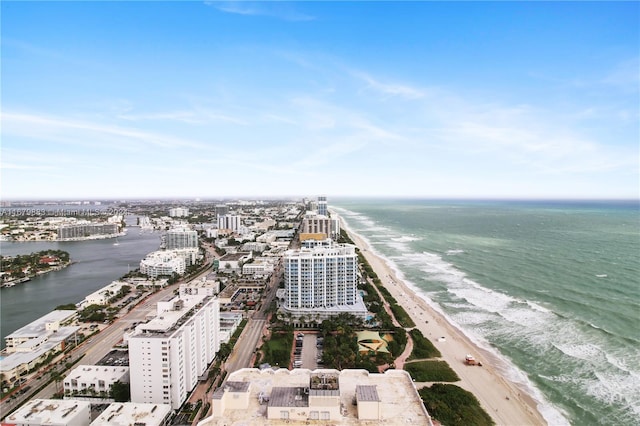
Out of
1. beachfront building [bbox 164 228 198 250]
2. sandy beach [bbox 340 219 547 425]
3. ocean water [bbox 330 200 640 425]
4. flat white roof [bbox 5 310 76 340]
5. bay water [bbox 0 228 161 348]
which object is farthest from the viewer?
beachfront building [bbox 164 228 198 250]

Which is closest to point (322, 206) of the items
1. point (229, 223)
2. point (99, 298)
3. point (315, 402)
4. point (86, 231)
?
point (229, 223)

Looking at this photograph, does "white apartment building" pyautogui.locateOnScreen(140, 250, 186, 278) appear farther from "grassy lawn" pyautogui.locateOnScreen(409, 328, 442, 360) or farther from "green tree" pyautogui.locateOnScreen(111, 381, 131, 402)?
"grassy lawn" pyautogui.locateOnScreen(409, 328, 442, 360)

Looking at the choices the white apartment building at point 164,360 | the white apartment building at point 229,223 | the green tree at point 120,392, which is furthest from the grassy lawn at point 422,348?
the white apartment building at point 229,223

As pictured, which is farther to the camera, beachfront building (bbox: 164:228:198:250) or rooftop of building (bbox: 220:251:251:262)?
beachfront building (bbox: 164:228:198:250)

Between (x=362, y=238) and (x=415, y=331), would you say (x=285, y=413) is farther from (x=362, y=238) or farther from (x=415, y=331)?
(x=362, y=238)

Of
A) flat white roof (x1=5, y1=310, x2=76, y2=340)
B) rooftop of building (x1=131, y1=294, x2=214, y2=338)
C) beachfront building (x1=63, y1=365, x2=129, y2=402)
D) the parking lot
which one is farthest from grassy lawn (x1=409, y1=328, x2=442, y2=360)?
flat white roof (x1=5, y1=310, x2=76, y2=340)

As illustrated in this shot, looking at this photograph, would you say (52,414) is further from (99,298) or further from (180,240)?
(180,240)
